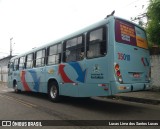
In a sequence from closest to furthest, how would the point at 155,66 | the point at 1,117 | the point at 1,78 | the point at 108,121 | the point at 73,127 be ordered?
the point at 73,127 < the point at 108,121 < the point at 1,117 < the point at 155,66 < the point at 1,78

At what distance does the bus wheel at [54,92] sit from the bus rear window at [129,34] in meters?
4.41

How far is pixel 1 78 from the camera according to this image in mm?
55531

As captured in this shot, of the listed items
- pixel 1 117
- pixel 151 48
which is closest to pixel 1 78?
pixel 151 48

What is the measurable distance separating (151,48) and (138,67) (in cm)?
733

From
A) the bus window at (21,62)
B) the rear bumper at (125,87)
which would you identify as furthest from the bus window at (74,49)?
the bus window at (21,62)

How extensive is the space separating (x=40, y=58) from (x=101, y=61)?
19.7 ft

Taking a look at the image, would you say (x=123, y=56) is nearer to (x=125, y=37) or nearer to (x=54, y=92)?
(x=125, y=37)

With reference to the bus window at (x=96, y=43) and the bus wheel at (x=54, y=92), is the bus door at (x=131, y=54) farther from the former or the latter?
the bus wheel at (x=54, y=92)

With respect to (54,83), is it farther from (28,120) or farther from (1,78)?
(1,78)

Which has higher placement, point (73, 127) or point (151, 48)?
point (151, 48)

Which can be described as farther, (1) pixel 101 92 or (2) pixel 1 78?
(2) pixel 1 78

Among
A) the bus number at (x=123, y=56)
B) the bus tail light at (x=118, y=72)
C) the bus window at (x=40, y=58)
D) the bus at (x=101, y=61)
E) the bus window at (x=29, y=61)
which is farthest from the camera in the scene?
the bus window at (x=29, y=61)

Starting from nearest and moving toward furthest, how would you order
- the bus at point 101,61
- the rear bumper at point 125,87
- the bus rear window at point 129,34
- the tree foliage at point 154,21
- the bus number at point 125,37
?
1. the rear bumper at point 125,87
2. the bus at point 101,61
3. the bus rear window at point 129,34
4. the bus number at point 125,37
5. the tree foliage at point 154,21

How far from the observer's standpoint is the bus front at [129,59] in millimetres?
8164
